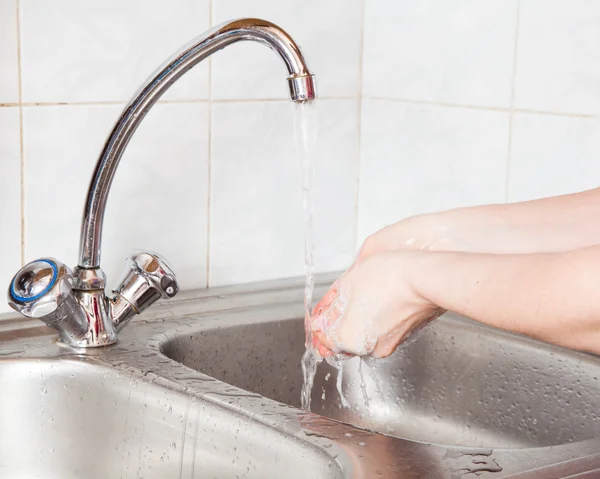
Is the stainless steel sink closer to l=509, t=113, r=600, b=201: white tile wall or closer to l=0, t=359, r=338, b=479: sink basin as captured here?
l=0, t=359, r=338, b=479: sink basin

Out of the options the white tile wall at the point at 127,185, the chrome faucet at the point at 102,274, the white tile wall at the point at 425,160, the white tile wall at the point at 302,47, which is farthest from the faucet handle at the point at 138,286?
the white tile wall at the point at 425,160

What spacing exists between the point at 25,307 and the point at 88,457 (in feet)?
Result: 0.51

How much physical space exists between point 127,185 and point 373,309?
423 mm

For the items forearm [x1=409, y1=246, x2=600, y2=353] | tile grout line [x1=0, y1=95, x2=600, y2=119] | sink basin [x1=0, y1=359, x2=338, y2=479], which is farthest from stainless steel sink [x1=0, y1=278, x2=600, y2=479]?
tile grout line [x1=0, y1=95, x2=600, y2=119]

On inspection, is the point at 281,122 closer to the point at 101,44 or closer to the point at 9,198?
the point at 101,44

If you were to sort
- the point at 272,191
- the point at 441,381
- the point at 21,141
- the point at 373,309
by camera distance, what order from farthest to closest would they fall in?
the point at 272,191 → the point at 441,381 → the point at 21,141 → the point at 373,309

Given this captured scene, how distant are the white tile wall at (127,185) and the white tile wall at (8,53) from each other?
3 cm

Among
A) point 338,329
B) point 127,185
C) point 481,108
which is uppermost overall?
point 481,108

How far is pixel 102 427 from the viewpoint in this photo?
0.91m

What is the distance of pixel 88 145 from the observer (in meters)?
1.08

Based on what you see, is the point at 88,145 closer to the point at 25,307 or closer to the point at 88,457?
the point at 25,307

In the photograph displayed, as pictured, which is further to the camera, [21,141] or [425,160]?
[425,160]

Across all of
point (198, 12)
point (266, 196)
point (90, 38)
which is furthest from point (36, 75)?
point (266, 196)

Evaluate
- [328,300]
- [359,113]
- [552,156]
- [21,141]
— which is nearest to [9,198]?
[21,141]
